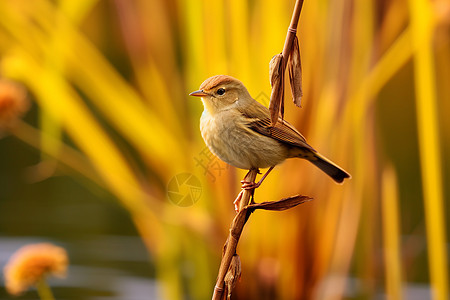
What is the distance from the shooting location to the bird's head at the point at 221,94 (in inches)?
25.9

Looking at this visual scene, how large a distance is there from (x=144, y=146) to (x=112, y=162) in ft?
0.43

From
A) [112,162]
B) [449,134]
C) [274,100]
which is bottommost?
[274,100]

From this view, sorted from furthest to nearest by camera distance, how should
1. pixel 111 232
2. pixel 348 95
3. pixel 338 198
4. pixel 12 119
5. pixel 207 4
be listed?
pixel 111 232 < pixel 338 198 < pixel 348 95 < pixel 207 4 < pixel 12 119

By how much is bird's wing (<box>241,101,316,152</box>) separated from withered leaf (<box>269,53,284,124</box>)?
92 millimetres

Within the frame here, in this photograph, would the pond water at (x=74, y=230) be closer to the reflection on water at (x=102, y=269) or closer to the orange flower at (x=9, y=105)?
the reflection on water at (x=102, y=269)

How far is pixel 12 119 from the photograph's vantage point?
59.3 inches

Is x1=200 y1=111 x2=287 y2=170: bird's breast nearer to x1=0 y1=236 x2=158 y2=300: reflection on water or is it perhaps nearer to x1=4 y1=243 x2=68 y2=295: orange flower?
x1=4 y1=243 x2=68 y2=295: orange flower

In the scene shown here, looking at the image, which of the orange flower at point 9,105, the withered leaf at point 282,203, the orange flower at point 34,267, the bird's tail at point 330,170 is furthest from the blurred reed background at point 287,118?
the withered leaf at point 282,203

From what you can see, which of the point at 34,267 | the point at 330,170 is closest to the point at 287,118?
the point at 34,267

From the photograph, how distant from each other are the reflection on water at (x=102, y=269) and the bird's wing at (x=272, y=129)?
75.7 inches

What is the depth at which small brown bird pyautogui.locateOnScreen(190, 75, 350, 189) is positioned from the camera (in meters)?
0.66

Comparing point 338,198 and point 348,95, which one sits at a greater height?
point 348,95

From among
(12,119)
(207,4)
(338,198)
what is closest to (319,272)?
(338,198)

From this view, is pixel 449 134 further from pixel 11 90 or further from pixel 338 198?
pixel 11 90
